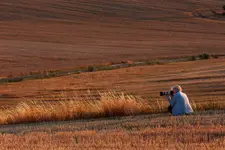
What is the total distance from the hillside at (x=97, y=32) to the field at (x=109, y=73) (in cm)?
12

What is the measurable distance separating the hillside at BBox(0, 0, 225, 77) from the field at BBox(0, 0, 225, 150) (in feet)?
0.38

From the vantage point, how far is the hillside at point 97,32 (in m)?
52.4

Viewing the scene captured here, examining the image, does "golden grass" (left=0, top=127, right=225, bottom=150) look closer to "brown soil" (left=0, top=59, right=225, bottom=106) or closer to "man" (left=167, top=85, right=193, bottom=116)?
"man" (left=167, top=85, right=193, bottom=116)

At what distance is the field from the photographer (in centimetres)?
1149

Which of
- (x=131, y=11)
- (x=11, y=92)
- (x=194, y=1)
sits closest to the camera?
(x=11, y=92)

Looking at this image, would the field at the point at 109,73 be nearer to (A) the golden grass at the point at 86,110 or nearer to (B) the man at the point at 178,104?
(A) the golden grass at the point at 86,110

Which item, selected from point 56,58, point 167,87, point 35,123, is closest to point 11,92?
point 167,87

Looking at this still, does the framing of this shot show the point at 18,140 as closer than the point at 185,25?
Yes

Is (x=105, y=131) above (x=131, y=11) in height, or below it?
below

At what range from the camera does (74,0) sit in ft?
284

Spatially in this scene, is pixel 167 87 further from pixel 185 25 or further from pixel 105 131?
pixel 185 25

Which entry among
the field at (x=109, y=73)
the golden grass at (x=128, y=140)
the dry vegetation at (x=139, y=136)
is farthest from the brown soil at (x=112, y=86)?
the golden grass at (x=128, y=140)

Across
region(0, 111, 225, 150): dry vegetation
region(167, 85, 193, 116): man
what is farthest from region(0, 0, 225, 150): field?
region(167, 85, 193, 116): man

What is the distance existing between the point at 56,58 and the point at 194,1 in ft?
145
